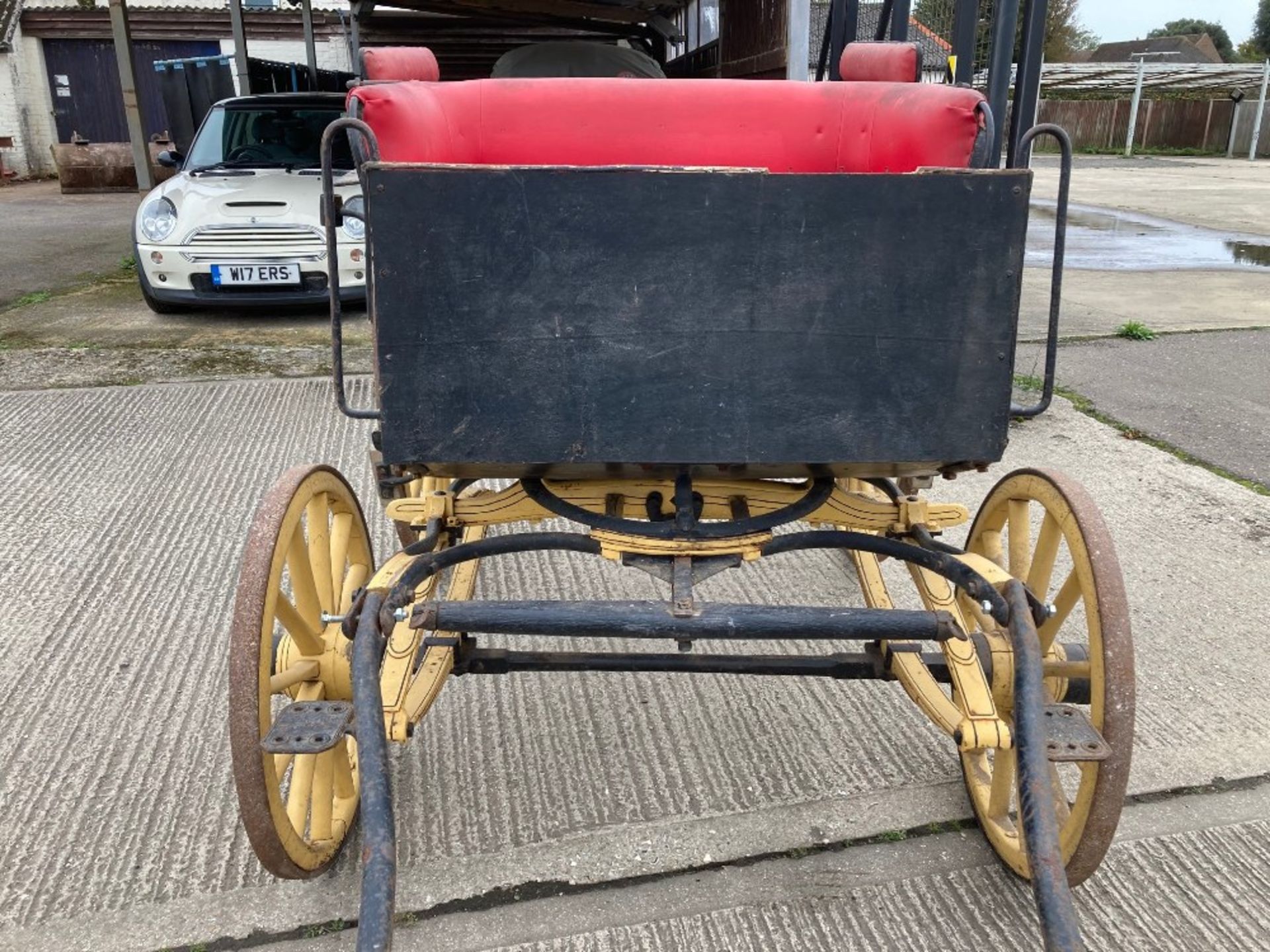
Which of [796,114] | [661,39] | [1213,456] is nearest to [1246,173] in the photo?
[661,39]

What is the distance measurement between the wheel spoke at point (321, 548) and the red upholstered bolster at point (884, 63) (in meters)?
1.85

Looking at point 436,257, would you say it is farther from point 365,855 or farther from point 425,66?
point 425,66

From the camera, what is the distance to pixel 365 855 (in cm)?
164

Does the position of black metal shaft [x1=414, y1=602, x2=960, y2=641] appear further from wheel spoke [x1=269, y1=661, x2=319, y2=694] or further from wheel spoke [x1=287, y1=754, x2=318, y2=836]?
wheel spoke [x1=287, y1=754, x2=318, y2=836]

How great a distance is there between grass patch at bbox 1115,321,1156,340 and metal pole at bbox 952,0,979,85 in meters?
3.51

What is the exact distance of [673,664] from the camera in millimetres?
2277

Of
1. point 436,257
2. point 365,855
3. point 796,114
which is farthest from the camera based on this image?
point 796,114

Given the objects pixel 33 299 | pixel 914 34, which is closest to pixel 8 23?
pixel 33 299

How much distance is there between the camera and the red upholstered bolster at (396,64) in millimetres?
2832

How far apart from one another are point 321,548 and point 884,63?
6.60 ft

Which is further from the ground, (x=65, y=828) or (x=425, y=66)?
(x=425, y=66)

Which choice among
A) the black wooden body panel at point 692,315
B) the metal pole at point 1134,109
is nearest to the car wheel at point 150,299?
the black wooden body panel at point 692,315

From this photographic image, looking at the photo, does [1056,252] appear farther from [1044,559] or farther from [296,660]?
[296,660]

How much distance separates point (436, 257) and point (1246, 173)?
2636 cm
